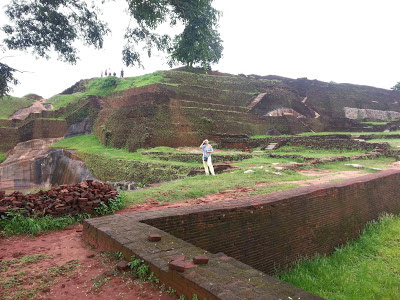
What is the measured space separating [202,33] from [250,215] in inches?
144

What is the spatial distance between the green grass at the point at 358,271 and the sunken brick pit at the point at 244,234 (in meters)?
0.26

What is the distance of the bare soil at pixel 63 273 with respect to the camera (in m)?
2.37

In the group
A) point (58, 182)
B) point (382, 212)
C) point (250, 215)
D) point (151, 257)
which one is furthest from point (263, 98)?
point (151, 257)

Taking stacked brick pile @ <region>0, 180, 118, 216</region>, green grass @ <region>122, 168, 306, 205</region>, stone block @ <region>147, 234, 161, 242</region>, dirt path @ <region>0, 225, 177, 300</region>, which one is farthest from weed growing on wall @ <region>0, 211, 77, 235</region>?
stone block @ <region>147, 234, 161, 242</region>

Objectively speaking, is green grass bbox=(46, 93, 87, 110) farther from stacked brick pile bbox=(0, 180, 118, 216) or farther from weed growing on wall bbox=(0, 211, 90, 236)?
weed growing on wall bbox=(0, 211, 90, 236)

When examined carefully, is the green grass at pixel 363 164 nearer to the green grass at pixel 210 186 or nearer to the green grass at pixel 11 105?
the green grass at pixel 210 186

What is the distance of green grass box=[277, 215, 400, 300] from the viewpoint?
4.13 meters

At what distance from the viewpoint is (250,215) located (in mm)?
4578

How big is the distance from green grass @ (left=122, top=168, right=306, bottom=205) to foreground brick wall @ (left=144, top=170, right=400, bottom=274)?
123 centimetres

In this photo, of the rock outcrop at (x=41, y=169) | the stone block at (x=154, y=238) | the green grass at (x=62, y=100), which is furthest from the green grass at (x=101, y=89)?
the stone block at (x=154, y=238)

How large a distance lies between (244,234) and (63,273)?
2.50 metres

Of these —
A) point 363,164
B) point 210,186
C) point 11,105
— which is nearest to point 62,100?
point 11,105

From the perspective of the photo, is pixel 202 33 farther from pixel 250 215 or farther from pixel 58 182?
pixel 58 182

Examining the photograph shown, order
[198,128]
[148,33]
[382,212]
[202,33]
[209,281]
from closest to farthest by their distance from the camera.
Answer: [209,281], [202,33], [148,33], [382,212], [198,128]
